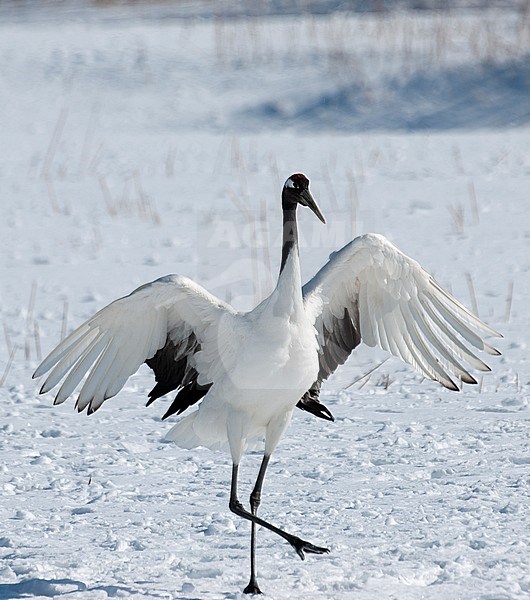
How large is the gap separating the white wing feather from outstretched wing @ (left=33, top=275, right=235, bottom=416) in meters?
0.46

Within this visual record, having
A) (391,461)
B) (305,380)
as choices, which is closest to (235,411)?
(305,380)

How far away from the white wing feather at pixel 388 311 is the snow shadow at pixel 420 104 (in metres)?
10.8

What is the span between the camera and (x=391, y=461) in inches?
217

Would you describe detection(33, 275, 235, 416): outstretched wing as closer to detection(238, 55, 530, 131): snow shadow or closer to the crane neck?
the crane neck

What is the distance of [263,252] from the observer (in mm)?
9531

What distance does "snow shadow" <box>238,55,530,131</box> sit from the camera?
1560 centimetres

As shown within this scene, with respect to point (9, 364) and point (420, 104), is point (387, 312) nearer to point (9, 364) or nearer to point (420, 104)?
point (9, 364)

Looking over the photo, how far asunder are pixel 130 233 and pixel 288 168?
2.78 metres

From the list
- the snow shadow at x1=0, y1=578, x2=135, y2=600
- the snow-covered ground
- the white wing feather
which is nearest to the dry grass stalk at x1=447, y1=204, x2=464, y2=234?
the snow-covered ground

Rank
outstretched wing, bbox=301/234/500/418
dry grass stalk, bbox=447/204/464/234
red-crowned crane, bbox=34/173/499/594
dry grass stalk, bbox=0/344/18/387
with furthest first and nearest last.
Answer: dry grass stalk, bbox=447/204/464/234 < dry grass stalk, bbox=0/344/18/387 < outstretched wing, bbox=301/234/500/418 < red-crowned crane, bbox=34/173/499/594

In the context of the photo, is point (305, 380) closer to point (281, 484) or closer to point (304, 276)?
point (281, 484)

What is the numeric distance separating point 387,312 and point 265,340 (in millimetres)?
908

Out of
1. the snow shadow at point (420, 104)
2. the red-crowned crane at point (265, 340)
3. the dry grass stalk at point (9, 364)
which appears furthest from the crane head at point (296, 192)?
the snow shadow at point (420, 104)

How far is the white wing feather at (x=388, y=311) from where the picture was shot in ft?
15.5
